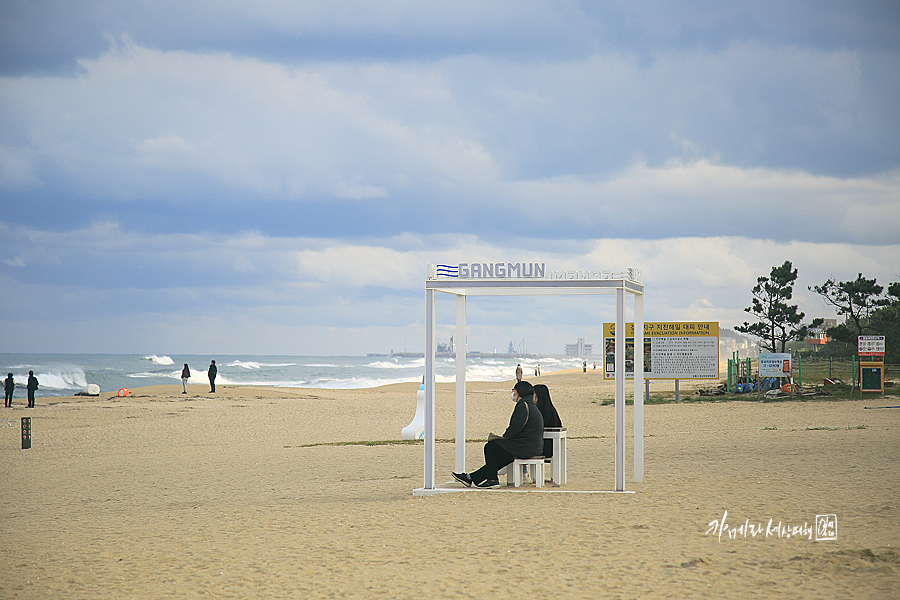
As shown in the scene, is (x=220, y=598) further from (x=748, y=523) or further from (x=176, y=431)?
(x=176, y=431)

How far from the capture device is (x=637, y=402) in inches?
372

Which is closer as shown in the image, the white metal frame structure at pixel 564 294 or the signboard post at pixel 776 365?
the white metal frame structure at pixel 564 294

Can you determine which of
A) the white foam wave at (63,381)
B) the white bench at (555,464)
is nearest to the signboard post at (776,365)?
the white bench at (555,464)

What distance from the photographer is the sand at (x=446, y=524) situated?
5805 mm

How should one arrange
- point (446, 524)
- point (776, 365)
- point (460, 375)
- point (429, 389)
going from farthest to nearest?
point (776, 365)
point (460, 375)
point (429, 389)
point (446, 524)

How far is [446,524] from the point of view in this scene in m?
7.66

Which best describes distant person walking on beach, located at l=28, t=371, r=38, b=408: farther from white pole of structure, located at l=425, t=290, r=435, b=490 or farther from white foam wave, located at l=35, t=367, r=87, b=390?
white pole of structure, located at l=425, t=290, r=435, b=490

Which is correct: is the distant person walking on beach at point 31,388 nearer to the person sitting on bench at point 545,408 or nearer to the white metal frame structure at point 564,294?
the white metal frame structure at point 564,294

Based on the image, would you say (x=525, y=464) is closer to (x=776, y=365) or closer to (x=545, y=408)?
(x=545, y=408)

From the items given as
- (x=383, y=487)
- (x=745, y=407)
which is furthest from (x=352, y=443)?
(x=745, y=407)

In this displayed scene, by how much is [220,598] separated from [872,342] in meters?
24.0

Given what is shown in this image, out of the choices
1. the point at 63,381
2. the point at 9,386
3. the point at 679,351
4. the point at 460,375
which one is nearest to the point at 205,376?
the point at 63,381

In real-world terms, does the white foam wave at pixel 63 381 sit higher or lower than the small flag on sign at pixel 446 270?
lower

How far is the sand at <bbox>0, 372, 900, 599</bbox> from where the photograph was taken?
19.0ft
